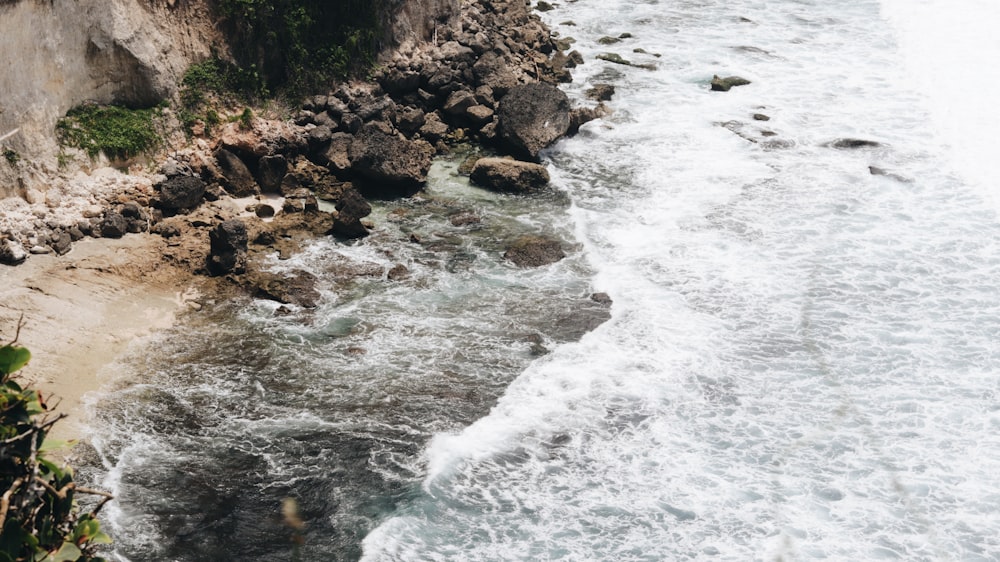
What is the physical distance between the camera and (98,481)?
1227cm

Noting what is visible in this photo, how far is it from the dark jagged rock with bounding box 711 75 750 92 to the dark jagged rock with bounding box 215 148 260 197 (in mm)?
15244

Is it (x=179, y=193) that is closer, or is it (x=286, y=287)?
(x=286, y=287)

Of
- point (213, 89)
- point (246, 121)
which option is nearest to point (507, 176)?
point (246, 121)

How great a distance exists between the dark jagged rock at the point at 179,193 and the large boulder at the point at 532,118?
7.97 metres

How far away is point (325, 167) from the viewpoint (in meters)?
21.3

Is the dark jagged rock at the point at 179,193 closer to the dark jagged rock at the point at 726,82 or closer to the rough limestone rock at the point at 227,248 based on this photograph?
the rough limestone rock at the point at 227,248

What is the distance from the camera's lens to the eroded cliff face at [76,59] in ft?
55.5

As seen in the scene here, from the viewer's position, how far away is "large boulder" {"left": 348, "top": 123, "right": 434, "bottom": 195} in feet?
68.1

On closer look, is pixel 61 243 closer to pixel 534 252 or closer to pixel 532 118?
pixel 534 252

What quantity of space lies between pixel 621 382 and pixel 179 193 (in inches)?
382

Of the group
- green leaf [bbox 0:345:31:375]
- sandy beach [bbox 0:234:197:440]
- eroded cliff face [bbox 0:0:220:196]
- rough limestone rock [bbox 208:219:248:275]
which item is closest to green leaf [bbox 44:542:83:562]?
green leaf [bbox 0:345:31:375]

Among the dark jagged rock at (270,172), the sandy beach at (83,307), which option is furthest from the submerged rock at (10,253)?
the dark jagged rock at (270,172)

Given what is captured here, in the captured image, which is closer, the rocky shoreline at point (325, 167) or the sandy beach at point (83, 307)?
the sandy beach at point (83, 307)

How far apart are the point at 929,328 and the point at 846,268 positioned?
2.32 m
